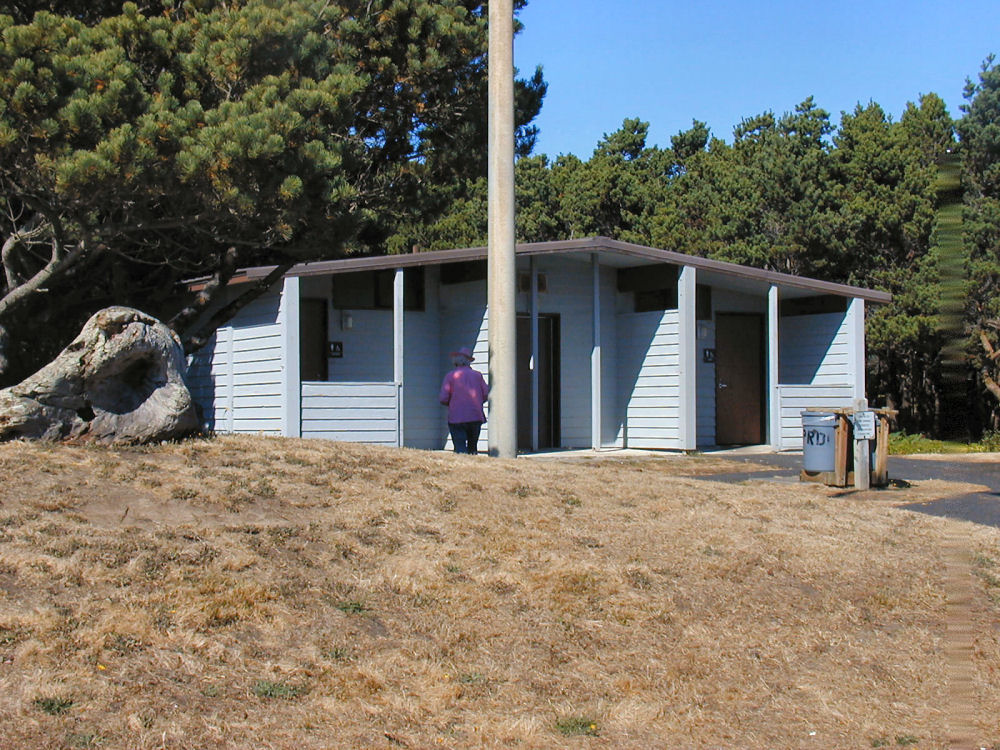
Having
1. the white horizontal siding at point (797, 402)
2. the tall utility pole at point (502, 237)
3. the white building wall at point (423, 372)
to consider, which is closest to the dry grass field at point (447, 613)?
the tall utility pole at point (502, 237)

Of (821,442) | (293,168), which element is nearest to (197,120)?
(293,168)

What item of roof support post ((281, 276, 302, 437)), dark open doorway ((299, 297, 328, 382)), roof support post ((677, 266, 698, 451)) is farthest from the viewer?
roof support post ((677, 266, 698, 451))

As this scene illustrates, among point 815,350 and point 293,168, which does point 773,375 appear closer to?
point 815,350

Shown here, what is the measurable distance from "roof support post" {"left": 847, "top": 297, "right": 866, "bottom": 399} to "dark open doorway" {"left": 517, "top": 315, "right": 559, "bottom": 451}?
5.46 metres

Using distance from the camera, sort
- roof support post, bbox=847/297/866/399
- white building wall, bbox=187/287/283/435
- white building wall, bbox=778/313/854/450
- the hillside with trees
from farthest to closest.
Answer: roof support post, bbox=847/297/866/399
white building wall, bbox=778/313/854/450
white building wall, bbox=187/287/283/435
the hillside with trees

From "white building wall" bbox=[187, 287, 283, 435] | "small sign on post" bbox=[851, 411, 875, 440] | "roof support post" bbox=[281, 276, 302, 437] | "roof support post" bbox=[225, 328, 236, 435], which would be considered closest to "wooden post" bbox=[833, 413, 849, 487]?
"small sign on post" bbox=[851, 411, 875, 440]

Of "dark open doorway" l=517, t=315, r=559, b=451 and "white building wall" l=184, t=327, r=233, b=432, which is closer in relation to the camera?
"white building wall" l=184, t=327, r=233, b=432

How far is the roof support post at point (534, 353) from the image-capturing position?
16.3 metres

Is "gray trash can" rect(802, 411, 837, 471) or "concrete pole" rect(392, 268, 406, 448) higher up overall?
"concrete pole" rect(392, 268, 406, 448)

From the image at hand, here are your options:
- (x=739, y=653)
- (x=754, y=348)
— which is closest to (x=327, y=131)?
(x=739, y=653)

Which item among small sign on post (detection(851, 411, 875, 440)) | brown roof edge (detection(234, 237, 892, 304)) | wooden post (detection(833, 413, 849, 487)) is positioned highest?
brown roof edge (detection(234, 237, 892, 304))

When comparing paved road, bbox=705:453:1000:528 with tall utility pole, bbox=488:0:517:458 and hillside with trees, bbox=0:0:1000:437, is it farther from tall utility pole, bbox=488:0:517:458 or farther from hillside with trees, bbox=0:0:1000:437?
tall utility pole, bbox=488:0:517:458

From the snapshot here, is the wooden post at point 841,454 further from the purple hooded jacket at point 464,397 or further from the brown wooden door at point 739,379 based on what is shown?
the brown wooden door at point 739,379

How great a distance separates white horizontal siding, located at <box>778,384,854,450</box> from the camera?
1748 centimetres
